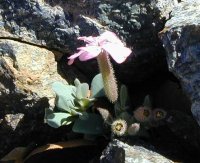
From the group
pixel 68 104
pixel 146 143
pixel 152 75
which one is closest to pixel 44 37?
pixel 68 104

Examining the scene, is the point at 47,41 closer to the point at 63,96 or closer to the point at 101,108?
the point at 63,96

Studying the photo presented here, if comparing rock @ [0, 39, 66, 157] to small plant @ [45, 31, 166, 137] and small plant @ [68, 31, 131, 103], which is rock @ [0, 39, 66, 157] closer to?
small plant @ [45, 31, 166, 137]

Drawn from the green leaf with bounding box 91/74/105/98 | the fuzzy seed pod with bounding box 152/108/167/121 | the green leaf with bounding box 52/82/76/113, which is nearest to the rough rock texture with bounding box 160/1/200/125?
the fuzzy seed pod with bounding box 152/108/167/121

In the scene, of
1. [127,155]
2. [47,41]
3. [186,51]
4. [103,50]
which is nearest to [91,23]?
[47,41]

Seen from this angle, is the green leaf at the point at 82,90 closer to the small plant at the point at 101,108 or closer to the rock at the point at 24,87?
the small plant at the point at 101,108

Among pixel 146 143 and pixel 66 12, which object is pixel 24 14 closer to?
pixel 66 12

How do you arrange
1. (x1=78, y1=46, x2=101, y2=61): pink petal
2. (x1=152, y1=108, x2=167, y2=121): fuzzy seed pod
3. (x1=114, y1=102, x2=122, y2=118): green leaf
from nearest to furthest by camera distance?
(x1=78, y1=46, x2=101, y2=61): pink petal
(x1=152, y1=108, x2=167, y2=121): fuzzy seed pod
(x1=114, y1=102, x2=122, y2=118): green leaf
